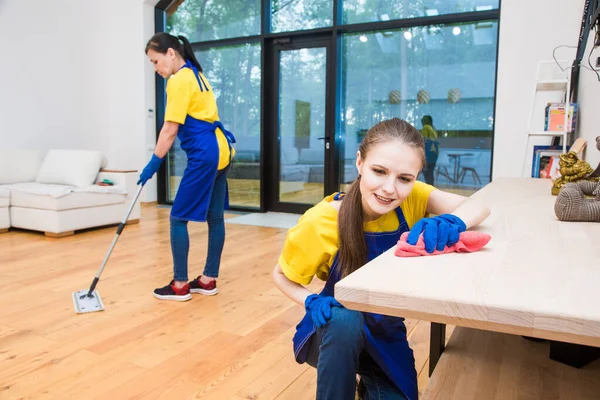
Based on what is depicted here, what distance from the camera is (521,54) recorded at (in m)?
4.19

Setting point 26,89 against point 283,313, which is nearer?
point 283,313

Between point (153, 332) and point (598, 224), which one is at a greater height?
point (598, 224)

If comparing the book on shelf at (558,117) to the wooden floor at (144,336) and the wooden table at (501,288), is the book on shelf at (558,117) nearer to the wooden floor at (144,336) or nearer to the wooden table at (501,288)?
the wooden floor at (144,336)

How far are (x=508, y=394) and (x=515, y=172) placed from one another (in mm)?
3618

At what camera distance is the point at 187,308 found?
2.35 meters

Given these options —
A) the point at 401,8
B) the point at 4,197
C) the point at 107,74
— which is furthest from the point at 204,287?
the point at 107,74

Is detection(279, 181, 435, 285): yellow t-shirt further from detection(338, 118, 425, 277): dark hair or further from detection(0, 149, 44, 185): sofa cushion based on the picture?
detection(0, 149, 44, 185): sofa cushion

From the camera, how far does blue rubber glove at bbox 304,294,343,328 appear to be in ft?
3.13

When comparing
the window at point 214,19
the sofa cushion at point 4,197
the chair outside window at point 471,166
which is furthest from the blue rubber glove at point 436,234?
the window at point 214,19

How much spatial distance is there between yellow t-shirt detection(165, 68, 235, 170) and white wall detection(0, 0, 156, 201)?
3.49 m

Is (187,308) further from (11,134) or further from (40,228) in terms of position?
(11,134)

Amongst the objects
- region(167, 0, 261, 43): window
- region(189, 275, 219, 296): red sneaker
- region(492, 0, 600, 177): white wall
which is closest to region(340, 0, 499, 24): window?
region(492, 0, 600, 177): white wall

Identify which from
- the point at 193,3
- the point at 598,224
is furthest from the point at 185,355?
the point at 193,3

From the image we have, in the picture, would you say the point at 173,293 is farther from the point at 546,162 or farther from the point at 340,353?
the point at 546,162
